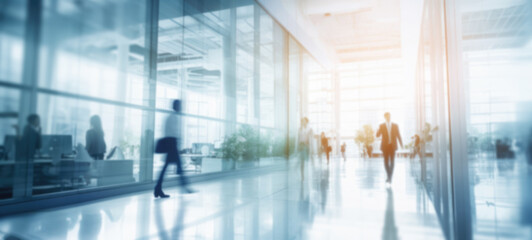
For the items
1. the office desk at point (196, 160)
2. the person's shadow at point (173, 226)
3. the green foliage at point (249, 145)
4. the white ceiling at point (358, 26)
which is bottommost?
the person's shadow at point (173, 226)

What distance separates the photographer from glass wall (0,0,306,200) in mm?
4676

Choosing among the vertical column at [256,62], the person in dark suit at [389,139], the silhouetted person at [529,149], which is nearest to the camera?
the silhouetted person at [529,149]

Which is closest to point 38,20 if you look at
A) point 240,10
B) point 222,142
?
point 222,142

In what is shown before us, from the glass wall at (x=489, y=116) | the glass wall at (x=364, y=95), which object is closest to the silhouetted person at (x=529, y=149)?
the glass wall at (x=489, y=116)

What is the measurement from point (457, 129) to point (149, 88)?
574 centimetres

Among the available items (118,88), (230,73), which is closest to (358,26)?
(230,73)

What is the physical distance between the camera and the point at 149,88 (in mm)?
6633

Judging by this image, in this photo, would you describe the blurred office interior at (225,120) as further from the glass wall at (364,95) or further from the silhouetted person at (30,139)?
the glass wall at (364,95)

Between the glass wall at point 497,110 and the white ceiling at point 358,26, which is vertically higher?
the white ceiling at point 358,26

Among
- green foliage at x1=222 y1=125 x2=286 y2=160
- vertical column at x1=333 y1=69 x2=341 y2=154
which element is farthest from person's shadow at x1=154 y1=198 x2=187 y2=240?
vertical column at x1=333 y1=69 x2=341 y2=154

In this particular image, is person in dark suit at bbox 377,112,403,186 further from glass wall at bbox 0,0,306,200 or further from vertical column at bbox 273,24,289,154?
vertical column at bbox 273,24,289,154

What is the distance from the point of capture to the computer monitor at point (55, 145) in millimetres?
4941

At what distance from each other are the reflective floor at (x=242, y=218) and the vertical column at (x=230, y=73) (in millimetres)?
3746

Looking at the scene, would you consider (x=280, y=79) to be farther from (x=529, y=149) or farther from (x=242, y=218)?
(x=529, y=149)
